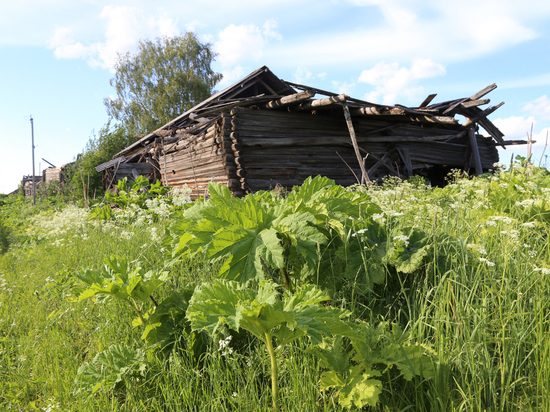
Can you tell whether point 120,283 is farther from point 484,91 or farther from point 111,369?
point 484,91

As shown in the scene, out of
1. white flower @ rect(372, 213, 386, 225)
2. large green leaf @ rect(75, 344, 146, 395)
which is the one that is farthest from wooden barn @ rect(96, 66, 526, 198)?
large green leaf @ rect(75, 344, 146, 395)

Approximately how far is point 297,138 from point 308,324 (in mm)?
9637

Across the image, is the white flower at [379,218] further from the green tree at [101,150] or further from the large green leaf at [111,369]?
the green tree at [101,150]

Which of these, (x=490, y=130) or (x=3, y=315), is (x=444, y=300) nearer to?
(x=3, y=315)

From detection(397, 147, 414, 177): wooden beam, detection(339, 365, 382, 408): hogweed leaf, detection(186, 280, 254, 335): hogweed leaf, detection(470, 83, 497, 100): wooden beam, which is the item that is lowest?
detection(339, 365, 382, 408): hogweed leaf

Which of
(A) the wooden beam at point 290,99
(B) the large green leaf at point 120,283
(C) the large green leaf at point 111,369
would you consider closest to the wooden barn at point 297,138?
(A) the wooden beam at point 290,99

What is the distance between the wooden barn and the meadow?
677cm

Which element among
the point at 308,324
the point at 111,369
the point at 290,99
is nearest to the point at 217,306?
the point at 308,324

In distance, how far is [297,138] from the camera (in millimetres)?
10641

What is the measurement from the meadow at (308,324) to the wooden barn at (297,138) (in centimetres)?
677

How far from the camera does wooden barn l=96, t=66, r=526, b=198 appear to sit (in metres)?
9.96

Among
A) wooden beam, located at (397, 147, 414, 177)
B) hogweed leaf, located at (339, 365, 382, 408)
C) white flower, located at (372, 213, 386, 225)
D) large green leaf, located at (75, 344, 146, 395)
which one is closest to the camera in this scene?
hogweed leaf, located at (339, 365, 382, 408)

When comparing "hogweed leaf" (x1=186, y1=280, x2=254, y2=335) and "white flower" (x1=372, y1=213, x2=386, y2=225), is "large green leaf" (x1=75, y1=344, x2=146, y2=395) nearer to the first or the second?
"hogweed leaf" (x1=186, y1=280, x2=254, y2=335)

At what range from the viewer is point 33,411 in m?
2.23
